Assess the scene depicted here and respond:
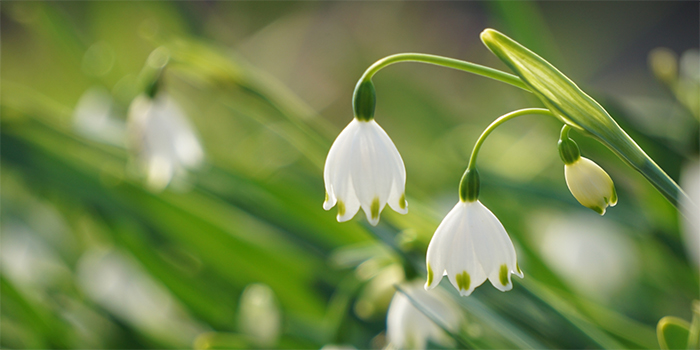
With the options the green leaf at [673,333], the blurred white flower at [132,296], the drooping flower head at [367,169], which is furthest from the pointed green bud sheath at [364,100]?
the blurred white flower at [132,296]

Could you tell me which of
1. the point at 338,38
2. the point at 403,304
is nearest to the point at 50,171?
the point at 403,304

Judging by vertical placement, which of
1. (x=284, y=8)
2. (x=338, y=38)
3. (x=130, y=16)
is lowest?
(x=130, y=16)

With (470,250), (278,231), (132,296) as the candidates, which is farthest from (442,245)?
(132,296)

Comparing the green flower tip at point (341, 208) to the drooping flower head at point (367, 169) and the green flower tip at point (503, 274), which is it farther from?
the green flower tip at point (503, 274)

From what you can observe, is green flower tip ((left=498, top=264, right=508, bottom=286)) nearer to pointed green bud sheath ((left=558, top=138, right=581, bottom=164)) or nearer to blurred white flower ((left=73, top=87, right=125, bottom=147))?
pointed green bud sheath ((left=558, top=138, right=581, bottom=164))

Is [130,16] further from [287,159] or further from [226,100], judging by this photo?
[226,100]

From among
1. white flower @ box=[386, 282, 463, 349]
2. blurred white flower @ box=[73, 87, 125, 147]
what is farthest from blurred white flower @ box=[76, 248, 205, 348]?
white flower @ box=[386, 282, 463, 349]
